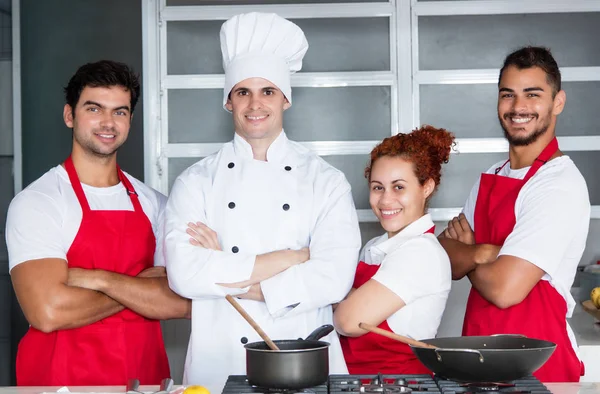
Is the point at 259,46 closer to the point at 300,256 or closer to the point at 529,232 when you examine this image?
the point at 300,256

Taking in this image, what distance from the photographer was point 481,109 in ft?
12.2

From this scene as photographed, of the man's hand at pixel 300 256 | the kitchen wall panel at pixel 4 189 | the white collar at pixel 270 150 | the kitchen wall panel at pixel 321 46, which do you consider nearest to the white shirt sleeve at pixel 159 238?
the white collar at pixel 270 150

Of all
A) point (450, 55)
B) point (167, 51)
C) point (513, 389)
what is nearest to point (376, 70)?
point (450, 55)

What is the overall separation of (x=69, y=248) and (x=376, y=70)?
1911mm

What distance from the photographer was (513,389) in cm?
152

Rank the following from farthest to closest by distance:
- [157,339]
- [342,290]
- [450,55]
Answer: [450,55] → [157,339] → [342,290]

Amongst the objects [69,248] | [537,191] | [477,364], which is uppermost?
[537,191]

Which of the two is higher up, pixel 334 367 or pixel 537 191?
pixel 537 191

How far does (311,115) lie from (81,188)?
5.11 ft

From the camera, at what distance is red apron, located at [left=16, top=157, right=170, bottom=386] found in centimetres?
233

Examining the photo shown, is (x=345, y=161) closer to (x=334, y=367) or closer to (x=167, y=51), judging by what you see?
(x=167, y=51)

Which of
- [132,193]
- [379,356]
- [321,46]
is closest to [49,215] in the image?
[132,193]

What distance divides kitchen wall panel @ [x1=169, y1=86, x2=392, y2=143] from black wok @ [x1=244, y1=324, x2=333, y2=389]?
232 centimetres

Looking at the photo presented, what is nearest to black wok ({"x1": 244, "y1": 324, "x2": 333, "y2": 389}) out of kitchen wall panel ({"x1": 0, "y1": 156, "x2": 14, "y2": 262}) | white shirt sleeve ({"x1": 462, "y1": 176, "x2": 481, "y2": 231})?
white shirt sleeve ({"x1": 462, "y1": 176, "x2": 481, "y2": 231})
